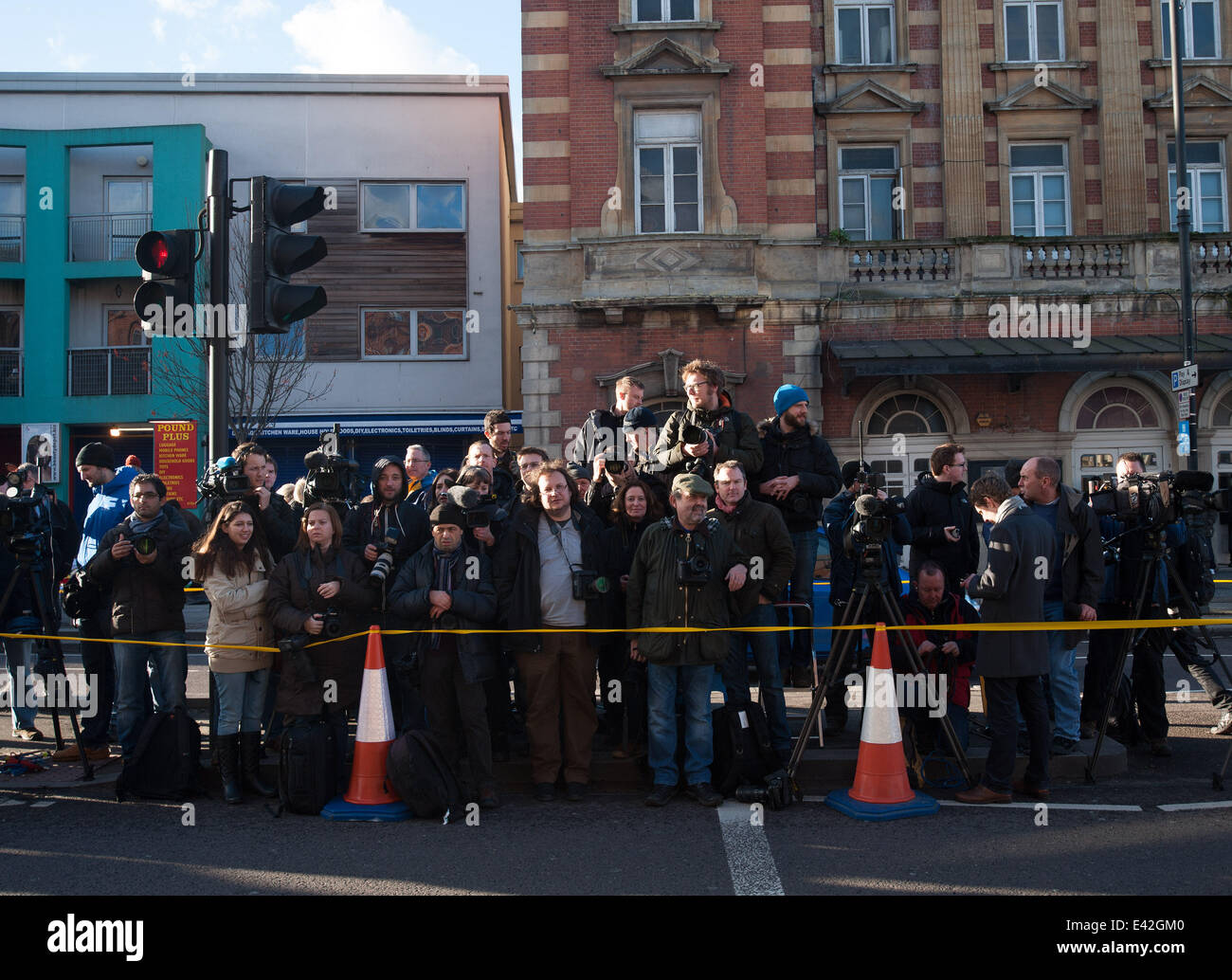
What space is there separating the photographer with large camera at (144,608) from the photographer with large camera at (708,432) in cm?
337

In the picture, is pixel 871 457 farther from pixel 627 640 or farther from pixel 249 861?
pixel 249 861

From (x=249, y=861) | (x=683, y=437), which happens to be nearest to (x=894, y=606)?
(x=683, y=437)

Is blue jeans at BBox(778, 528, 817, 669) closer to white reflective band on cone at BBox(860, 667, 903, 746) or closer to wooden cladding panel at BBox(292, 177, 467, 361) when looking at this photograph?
white reflective band on cone at BBox(860, 667, 903, 746)

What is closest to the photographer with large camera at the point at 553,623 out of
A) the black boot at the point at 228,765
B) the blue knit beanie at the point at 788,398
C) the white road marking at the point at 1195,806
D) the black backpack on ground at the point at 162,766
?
the black boot at the point at 228,765

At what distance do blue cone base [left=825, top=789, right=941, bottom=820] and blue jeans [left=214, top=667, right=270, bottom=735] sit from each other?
3660 millimetres

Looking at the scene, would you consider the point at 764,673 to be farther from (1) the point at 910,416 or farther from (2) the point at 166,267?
(1) the point at 910,416

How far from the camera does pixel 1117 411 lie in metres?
19.0

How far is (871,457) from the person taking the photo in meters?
18.9

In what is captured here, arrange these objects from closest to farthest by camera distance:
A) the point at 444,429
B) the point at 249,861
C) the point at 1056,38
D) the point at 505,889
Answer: the point at 505,889 < the point at 249,861 < the point at 1056,38 < the point at 444,429

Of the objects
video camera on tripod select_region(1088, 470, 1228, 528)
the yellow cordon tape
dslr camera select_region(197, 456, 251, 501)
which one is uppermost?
dslr camera select_region(197, 456, 251, 501)

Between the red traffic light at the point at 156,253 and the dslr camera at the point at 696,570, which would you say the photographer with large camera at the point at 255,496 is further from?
the dslr camera at the point at 696,570

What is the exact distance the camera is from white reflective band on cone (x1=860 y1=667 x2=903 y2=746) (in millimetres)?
6035

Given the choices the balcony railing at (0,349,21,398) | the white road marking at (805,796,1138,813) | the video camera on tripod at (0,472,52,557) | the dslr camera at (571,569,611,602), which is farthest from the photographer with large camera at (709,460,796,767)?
the balcony railing at (0,349,21,398)

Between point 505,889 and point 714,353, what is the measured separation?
562 inches
